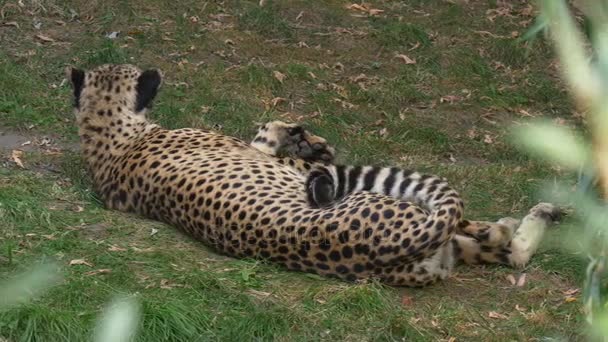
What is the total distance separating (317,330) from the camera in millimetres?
4105

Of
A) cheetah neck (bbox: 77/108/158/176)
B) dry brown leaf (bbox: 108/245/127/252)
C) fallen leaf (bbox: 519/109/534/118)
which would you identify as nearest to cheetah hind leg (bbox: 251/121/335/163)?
cheetah neck (bbox: 77/108/158/176)

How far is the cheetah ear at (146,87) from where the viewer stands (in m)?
6.34

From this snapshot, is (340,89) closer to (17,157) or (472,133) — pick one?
(472,133)

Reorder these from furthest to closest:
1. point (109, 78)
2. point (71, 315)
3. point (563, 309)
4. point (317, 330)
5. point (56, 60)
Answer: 1. point (56, 60)
2. point (109, 78)
3. point (563, 309)
4. point (317, 330)
5. point (71, 315)

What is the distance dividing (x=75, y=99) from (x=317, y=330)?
2.98m

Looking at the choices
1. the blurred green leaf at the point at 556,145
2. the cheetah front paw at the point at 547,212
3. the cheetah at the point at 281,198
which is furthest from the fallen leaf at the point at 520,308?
the blurred green leaf at the point at 556,145

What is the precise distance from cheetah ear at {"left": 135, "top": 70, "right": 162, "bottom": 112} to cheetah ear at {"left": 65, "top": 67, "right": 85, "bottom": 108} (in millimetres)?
370

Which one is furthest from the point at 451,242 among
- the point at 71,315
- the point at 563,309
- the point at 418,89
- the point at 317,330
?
the point at 418,89

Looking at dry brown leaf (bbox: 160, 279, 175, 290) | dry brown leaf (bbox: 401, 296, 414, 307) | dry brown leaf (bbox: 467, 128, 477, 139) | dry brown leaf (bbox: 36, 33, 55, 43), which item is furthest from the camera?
dry brown leaf (bbox: 36, 33, 55, 43)

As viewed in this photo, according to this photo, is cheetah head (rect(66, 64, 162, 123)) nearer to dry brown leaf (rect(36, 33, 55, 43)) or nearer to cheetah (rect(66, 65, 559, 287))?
cheetah (rect(66, 65, 559, 287))

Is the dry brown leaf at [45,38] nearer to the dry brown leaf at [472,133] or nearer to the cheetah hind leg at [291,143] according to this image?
the cheetah hind leg at [291,143]

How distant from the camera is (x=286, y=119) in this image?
23.7 ft

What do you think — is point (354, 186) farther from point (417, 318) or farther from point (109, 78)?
point (109, 78)

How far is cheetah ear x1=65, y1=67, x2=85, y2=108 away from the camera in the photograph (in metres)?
6.20
